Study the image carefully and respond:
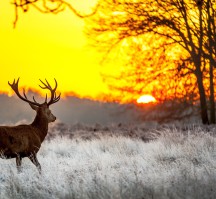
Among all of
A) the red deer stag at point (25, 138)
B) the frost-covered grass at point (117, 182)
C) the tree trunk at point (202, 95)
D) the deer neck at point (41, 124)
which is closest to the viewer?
the frost-covered grass at point (117, 182)

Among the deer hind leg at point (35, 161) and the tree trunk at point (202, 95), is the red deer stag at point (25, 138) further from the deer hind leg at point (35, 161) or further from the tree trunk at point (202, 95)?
the tree trunk at point (202, 95)

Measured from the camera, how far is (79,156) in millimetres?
13172

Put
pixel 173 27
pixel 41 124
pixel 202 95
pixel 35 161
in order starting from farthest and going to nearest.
A: 1. pixel 202 95
2. pixel 173 27
3. pixel 41 124
4. pixel 35 161

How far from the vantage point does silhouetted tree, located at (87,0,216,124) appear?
13133 millimetres

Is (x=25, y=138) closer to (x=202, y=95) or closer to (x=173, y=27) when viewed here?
(x=173, y=27)

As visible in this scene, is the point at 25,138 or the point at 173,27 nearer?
the point at 25,138

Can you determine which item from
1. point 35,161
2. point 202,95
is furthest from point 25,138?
point 202,95

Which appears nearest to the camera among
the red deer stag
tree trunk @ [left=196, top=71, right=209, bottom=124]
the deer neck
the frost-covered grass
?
the frost-covered grass

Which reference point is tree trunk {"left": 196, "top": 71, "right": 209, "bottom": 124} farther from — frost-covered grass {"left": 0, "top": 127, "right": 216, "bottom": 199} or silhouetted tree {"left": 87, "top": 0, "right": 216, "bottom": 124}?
frost-covered grass {"left": 0, "top": 127, "right": 216, "bottom": 199}

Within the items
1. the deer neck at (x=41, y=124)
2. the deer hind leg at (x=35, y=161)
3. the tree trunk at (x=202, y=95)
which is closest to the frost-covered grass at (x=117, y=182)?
the deer hind leg at (x=35, y=161)

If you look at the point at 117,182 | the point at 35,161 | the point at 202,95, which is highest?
the point at 202,95

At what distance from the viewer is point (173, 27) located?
623 inches

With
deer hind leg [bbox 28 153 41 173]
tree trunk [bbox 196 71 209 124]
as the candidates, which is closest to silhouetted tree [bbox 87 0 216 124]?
tree trunk [bbox 196 71 209 124]

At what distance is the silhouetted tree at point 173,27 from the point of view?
1313 cm
